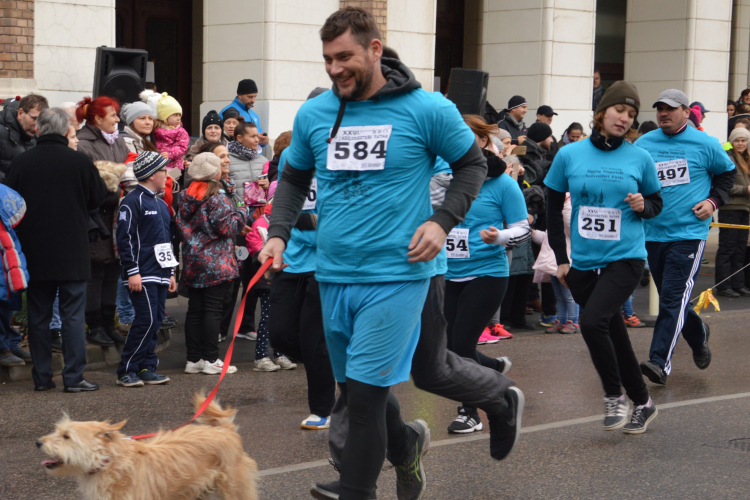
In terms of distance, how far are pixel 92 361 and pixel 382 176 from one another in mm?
4936

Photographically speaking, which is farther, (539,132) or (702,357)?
(539,132)

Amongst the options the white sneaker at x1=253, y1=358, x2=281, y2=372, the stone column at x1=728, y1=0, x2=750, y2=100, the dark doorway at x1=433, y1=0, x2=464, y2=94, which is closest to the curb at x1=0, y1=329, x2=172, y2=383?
the white sneaker at x1=253, y1=358, x2=281, y2=372

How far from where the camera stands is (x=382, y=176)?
3.99m

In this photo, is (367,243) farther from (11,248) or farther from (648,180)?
(11,248)

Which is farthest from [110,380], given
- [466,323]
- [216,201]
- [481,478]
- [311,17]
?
[311,17]

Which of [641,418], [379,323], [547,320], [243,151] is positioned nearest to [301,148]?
[379,323]

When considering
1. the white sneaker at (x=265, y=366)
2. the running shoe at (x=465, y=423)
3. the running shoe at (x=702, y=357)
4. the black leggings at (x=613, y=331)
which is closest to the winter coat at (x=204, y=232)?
the white sneaker at (x=265, y=366)

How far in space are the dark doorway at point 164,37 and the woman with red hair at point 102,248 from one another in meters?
10.5

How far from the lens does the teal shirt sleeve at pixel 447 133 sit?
4.02 m

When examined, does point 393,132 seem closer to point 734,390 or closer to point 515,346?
point 734,390

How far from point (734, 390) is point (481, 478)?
3119 mm

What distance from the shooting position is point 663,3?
71.6ft

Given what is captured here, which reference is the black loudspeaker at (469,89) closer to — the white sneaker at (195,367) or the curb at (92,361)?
the curb at (92,361)

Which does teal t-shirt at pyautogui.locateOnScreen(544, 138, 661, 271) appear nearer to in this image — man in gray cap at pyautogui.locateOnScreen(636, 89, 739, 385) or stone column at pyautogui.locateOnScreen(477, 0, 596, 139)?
man in gray cap at pyautogui.locateOnScreen(636, 89, 739, 385)
